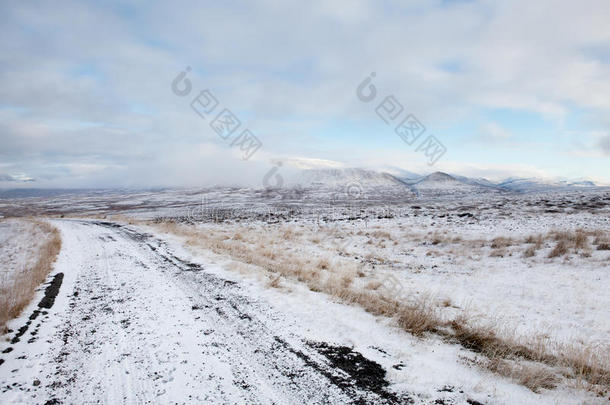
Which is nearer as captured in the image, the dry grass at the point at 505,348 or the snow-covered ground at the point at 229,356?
the snow-covered ground at the point at 229,356

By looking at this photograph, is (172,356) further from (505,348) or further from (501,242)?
(501,242)

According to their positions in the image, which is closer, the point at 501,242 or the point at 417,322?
the point at 417,322

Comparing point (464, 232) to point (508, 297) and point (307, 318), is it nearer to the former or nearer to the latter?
point (508, 297)

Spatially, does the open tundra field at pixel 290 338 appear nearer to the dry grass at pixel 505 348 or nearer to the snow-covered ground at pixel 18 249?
the dry grass at pixel 505 348

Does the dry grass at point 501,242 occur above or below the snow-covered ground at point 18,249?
above

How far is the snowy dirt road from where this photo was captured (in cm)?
360

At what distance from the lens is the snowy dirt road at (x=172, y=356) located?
3.60 m

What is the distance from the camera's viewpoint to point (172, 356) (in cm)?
448

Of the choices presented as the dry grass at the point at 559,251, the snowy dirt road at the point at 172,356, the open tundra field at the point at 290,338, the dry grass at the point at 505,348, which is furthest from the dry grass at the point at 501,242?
the snowy dirt road at the point at 172,356

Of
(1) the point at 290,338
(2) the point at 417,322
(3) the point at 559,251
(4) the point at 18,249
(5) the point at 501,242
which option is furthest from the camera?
(4) the point at 18,249

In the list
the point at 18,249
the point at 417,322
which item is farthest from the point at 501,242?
the point at 18,249

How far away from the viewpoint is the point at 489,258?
14672mm

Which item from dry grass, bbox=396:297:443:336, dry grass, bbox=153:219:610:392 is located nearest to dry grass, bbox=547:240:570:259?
dry grass, bbox=153:219:610:392

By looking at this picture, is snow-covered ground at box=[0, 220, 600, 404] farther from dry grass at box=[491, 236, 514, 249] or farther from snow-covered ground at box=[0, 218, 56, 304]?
dry grass at box=[491, 236, 514, 249]
